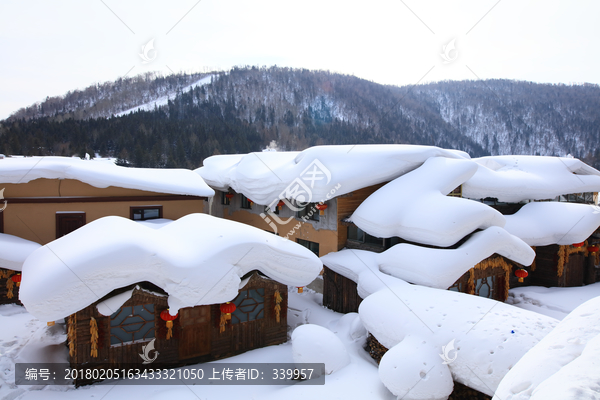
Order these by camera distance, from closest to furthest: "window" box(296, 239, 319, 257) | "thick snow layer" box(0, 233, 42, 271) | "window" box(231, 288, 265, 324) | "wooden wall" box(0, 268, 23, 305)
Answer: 1. "window" box(231, 288, 265, 324)
2. "thick snow layer" box(0, 233, 42, 271)
3. "wooden wall" box(0, 268, 23, 305)
4. "window" box(296, 239, 319, 257)

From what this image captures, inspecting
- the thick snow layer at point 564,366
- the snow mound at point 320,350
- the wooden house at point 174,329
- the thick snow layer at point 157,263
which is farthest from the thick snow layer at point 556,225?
the thick snow layer at point 564,366

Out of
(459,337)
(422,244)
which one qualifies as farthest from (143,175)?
(459,337)

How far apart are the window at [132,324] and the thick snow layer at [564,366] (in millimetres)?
8348

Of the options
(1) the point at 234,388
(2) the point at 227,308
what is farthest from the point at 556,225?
(1) the point at 234,388

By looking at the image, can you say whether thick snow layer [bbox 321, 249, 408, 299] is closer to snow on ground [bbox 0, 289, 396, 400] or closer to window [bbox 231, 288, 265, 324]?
snow on ground [bbox 0, 289, 396, 400]

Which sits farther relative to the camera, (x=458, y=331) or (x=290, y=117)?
(x=290, y=117)

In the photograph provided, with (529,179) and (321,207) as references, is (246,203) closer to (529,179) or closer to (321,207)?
(321,207)

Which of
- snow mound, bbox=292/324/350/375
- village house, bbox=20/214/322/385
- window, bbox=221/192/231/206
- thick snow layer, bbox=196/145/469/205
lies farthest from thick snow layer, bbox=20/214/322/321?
window, bbox=221/192/231/206

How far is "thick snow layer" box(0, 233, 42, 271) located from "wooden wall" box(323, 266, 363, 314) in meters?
10.7

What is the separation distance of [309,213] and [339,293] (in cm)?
410

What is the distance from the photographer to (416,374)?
7008 mm

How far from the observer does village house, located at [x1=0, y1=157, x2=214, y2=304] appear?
12.6 m

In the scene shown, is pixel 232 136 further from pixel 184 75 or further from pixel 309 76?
pixel 184 75

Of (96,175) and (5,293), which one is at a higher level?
(96,175)
